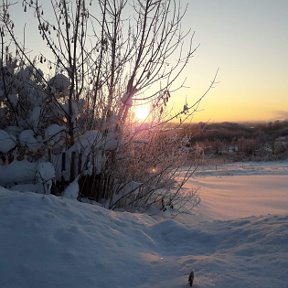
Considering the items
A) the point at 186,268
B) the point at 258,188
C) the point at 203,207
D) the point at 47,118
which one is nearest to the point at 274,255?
the point at 186,268

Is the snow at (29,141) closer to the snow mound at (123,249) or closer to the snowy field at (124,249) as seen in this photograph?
the snow mound at (123,249)

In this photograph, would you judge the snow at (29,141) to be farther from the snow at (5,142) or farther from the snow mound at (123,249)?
the snow mound at (123,249)

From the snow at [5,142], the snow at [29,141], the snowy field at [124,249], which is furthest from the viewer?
the snow at [29,141]

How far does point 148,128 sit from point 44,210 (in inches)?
120

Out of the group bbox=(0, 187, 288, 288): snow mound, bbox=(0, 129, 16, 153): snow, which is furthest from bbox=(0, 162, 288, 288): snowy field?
bbox=(0, 129, 16, 153): snow

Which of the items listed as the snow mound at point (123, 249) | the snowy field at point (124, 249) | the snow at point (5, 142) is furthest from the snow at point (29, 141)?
the snowy field at point (124, 249)

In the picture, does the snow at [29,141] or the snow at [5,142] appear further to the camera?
the snow at [29,141]

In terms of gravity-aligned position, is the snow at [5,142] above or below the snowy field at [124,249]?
above

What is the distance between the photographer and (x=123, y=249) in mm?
3072

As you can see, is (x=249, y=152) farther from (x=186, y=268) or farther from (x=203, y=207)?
(x=186, y=268)

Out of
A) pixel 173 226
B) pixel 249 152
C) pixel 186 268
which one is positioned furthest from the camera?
pixel 249 152

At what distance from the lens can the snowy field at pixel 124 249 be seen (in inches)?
99.6

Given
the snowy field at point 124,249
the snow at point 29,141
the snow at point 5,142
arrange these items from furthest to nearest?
the snow at point 29,141 → the snow at point 5,142 → the snowy field at point 124,249

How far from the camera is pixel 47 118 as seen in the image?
18.9 feet
